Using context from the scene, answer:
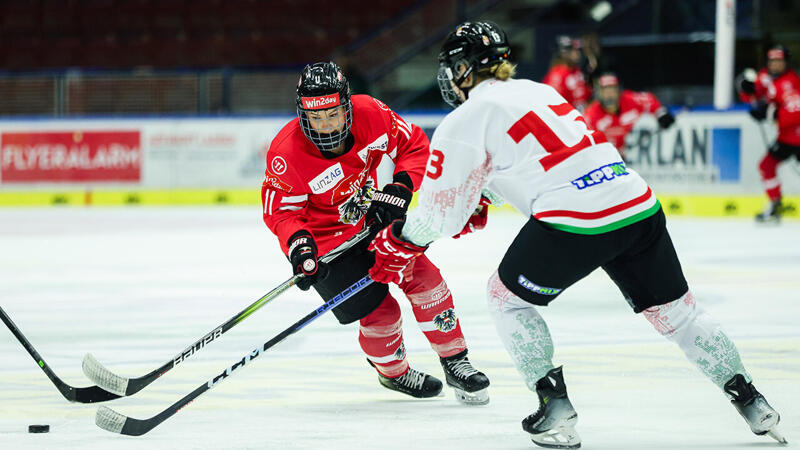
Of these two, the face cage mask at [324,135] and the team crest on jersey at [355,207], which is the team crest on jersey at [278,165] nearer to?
the face cage mask at [324,135]

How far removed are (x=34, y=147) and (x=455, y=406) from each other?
10.0 meters

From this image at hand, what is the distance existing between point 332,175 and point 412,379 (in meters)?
0.72

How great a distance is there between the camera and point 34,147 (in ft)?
41.7

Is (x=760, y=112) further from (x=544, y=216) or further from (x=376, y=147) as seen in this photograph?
(x=544, y=216)

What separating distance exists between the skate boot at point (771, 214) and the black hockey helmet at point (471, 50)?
7541mm

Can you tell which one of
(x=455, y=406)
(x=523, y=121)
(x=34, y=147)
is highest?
(x=523, y=121)

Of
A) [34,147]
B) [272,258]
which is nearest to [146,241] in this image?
[272,258]

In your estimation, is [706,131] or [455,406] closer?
[455,406]

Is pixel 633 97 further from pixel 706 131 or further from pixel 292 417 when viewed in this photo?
pixel 292 417

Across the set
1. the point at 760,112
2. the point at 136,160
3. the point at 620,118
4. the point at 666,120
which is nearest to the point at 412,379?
the point at 666,120

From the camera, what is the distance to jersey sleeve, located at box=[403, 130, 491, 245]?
2.93 meters

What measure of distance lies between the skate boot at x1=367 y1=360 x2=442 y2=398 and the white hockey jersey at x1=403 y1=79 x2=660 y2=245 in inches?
37.7

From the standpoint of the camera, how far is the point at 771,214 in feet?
33.2

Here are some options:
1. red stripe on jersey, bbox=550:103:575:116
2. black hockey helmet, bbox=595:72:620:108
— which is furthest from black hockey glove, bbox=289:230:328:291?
black hockey helmet, bbox=595:72:620:108
